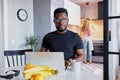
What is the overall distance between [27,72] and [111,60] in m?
1.82

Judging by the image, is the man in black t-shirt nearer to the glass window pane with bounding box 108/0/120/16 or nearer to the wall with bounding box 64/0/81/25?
the glass window pane with bounding box 108/0/120/16

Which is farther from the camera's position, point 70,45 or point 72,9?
point 72,9

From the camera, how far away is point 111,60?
2.73 m

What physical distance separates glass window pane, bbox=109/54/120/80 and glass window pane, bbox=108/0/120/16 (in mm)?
595

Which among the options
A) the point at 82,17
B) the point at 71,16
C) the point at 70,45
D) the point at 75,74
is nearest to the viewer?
the point at 75,74

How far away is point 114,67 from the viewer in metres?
2.73

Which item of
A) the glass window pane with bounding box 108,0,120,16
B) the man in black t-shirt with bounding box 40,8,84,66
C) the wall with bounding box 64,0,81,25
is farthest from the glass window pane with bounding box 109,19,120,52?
the wall with bounding box 64,0,81,25

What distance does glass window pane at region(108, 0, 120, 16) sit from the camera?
8.61 feet

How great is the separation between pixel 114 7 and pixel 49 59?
158 cm

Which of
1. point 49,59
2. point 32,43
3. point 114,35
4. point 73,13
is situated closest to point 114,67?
point 114,35

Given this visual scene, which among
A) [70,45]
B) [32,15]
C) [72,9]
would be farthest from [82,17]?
[70,45]

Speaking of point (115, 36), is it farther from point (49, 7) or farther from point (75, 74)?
point (49, 7)

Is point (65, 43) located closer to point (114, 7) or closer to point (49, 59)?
point (49, 59)

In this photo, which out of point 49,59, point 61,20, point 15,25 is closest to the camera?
point 49,59
